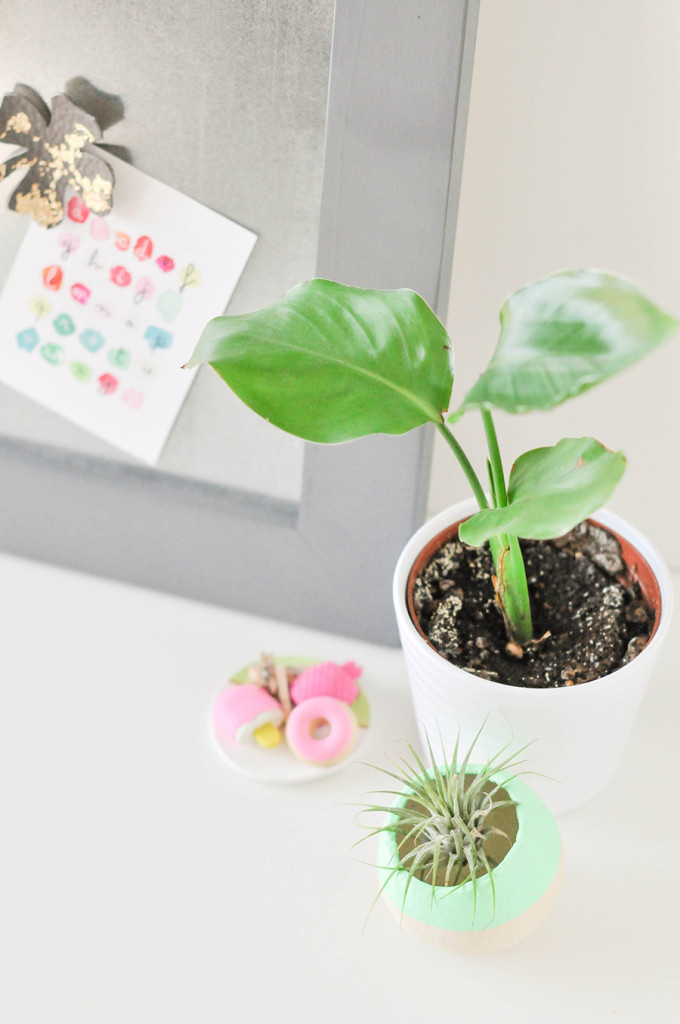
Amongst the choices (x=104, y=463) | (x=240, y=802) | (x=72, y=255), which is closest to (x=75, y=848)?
(x=240, y=802)

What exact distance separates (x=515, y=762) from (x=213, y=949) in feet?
0.73

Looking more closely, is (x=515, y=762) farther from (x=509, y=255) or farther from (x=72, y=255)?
(x=72, y=255)

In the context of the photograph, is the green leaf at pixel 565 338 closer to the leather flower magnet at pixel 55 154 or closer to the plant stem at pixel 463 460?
the plant stem at pixel 463 460

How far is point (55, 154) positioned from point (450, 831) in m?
0.52

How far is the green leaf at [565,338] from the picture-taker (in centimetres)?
41

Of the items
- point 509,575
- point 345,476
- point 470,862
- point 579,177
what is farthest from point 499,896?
point 579,177

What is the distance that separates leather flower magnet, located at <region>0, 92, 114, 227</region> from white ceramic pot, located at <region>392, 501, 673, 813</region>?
1.09ft

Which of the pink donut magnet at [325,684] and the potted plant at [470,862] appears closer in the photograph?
the potted plant at [470,862]

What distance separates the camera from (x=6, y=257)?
75cm

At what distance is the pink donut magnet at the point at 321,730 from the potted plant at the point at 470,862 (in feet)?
0.41

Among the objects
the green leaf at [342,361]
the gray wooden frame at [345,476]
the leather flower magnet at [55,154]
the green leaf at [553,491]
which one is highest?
the leather flower magnet at [55,154]

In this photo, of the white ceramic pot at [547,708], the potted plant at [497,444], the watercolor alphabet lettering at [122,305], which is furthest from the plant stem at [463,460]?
the watercolor alphabet lettering at [122,305]

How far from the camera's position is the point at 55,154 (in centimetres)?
68

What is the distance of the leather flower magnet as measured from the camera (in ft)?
2.20
